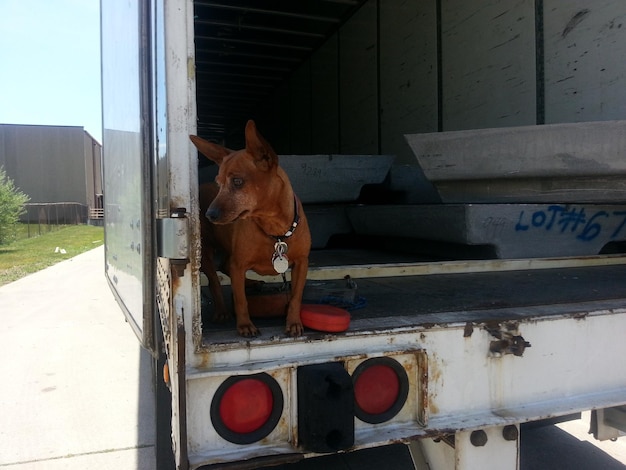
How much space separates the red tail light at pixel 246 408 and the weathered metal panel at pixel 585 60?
2.96 metres

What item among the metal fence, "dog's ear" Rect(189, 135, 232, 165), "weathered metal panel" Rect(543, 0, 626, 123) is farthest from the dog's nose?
the metal fence

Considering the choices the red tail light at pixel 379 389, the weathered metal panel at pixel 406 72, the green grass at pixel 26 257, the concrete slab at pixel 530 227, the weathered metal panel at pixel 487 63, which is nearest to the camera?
the red tail light at pixel 379 389

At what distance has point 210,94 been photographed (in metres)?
9.27

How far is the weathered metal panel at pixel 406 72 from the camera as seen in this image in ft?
16.7

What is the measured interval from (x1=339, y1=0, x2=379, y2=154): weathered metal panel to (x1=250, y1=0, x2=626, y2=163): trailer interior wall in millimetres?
12

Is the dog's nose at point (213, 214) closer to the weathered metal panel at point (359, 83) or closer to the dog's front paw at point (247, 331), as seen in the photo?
the dog's front paw at point (247, 331)

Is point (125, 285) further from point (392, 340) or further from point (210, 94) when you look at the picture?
point (210, 94)

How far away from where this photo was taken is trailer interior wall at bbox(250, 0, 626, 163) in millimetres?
3537

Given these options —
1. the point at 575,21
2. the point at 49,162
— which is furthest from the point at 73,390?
the point at 49,162

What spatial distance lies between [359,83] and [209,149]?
493 cm

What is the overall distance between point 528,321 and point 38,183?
51072 millimetres

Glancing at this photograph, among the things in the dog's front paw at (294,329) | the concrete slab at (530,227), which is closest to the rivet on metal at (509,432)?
the dog's front paw at (294,329)

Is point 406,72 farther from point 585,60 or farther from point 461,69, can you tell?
point 585,60

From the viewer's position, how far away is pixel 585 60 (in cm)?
A: 358
